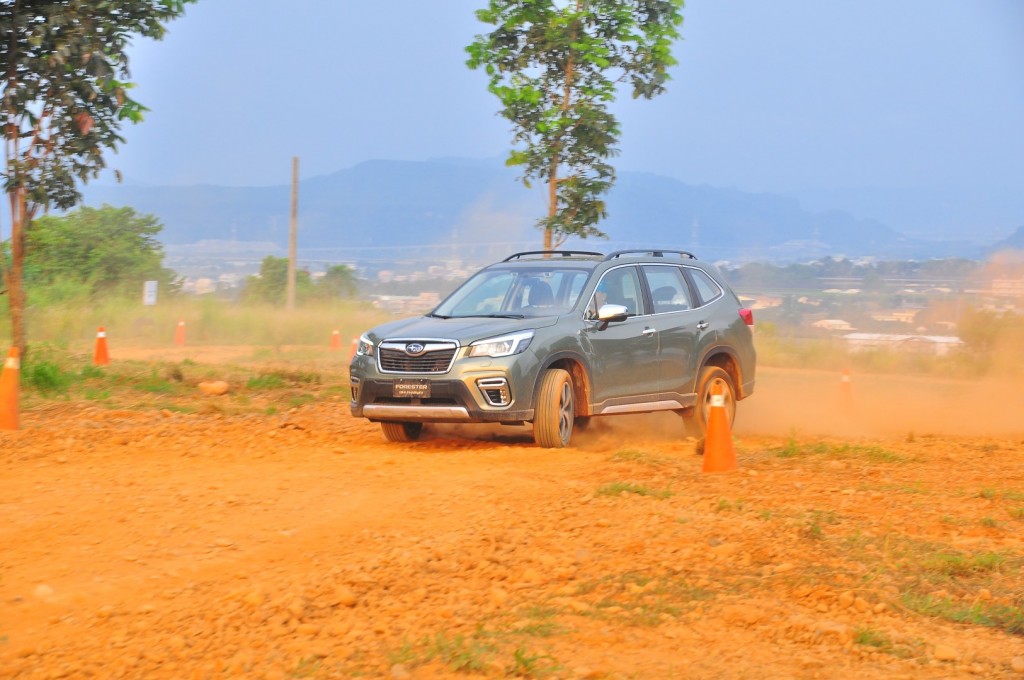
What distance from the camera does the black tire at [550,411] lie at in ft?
34.6

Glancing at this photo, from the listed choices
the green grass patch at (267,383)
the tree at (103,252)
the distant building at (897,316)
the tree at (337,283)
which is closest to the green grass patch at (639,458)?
the green grass patch at (267,383)

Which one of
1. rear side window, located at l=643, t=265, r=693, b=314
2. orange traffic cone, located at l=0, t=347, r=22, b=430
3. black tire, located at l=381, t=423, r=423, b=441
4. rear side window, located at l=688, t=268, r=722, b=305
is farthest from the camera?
rear side window, located at l=688, t=268, r=722, b=305

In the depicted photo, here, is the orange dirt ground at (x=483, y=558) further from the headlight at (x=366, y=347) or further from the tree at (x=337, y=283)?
the tree at (x=337, y=283)

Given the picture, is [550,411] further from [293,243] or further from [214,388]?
[293,243]

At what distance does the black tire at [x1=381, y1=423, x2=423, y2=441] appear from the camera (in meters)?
11.2

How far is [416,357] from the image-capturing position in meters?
10.5

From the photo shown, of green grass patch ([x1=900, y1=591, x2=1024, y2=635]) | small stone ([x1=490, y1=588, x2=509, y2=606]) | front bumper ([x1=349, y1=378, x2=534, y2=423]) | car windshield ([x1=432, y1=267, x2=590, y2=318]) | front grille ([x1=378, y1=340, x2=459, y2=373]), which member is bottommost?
green grass patch ([x1=900, y1=591, x2=1024, y2=635])

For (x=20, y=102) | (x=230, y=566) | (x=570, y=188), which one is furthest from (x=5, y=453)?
(x=570, y=188)

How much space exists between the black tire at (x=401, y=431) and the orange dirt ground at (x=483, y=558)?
0.63 feet

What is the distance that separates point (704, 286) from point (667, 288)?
0.67 metres

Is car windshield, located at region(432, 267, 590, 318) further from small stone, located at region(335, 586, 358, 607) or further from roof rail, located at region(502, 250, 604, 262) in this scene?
small stone, located at region(335, 586, 358, 607)

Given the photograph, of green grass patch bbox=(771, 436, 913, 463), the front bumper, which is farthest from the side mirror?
green grass patch bbox=(771, 436, 913, 463)

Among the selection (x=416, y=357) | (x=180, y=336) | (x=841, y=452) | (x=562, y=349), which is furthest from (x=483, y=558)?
(x=180, y=336)

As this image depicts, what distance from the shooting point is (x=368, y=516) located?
25.2ft
